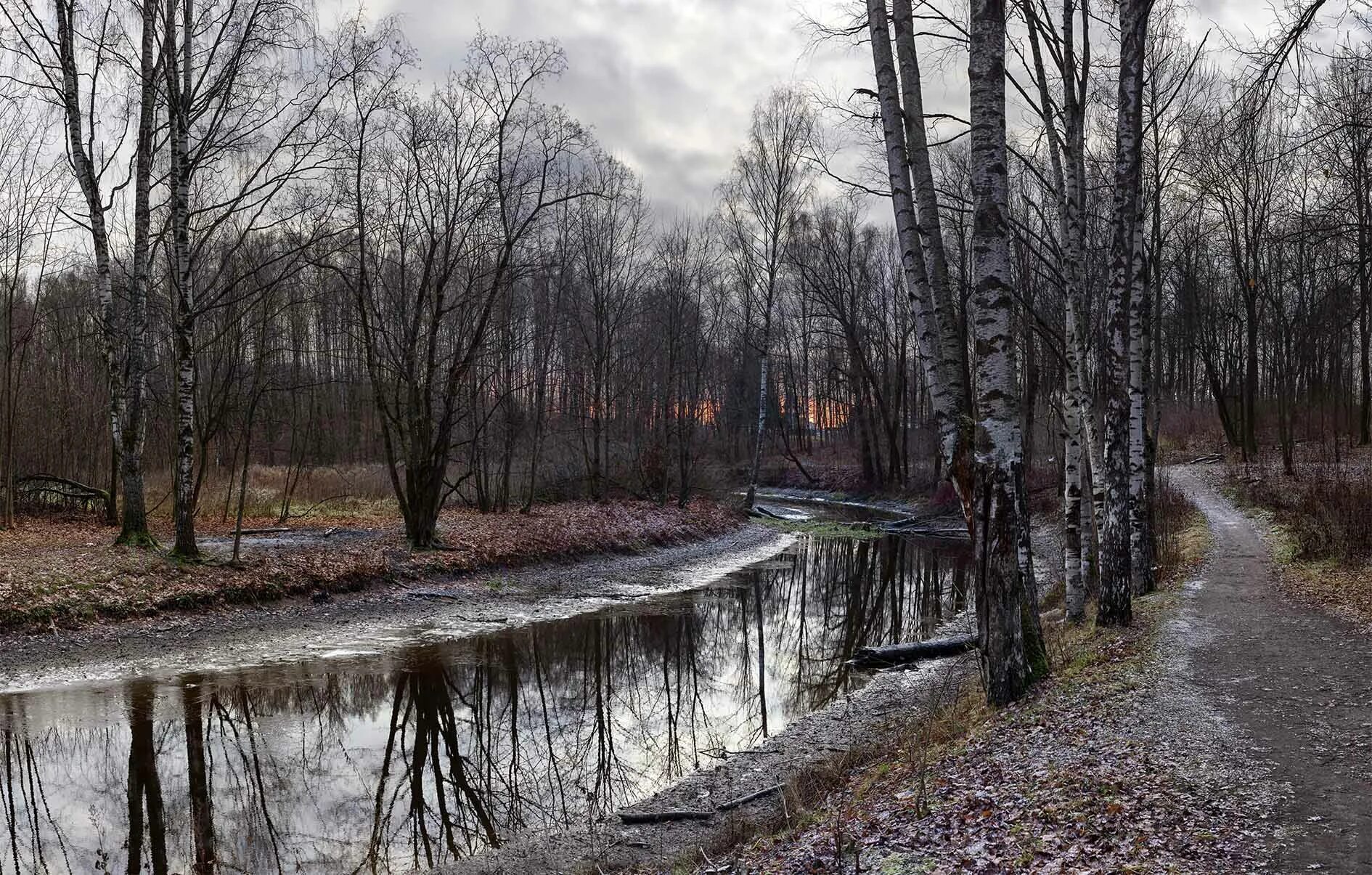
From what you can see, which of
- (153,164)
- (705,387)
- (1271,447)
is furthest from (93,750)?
(705,387)

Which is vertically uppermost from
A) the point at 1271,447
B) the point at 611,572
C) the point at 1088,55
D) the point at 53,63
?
the point at 53,63

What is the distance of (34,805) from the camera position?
7230 mm

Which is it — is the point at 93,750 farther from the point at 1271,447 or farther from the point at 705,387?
the point at 705,387

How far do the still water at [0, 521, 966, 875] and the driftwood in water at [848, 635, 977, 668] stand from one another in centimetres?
59

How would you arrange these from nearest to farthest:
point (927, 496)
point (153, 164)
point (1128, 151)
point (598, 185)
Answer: point (1128, 151)
point (153, 164)
point (598, 185)
point (927, 496)

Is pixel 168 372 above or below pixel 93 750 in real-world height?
above

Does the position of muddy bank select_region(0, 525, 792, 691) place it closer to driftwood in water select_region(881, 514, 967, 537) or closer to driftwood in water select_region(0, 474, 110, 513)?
driftwood in water select_region(0, 474, 110, 513)

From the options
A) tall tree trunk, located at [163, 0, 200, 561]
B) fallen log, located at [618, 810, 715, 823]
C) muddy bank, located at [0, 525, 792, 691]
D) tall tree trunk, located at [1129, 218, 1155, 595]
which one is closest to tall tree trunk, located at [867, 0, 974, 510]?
fallen log, located at [618, 810, 715, 823]

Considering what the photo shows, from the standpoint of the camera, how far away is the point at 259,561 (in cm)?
1584

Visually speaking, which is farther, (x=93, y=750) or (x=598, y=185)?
(x=598, y=185)

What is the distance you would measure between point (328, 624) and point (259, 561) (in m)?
2.72

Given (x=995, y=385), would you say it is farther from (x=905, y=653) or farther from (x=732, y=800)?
(x=905, y=653)

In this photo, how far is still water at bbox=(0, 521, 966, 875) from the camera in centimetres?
689

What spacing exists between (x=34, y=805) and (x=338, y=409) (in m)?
36.2
